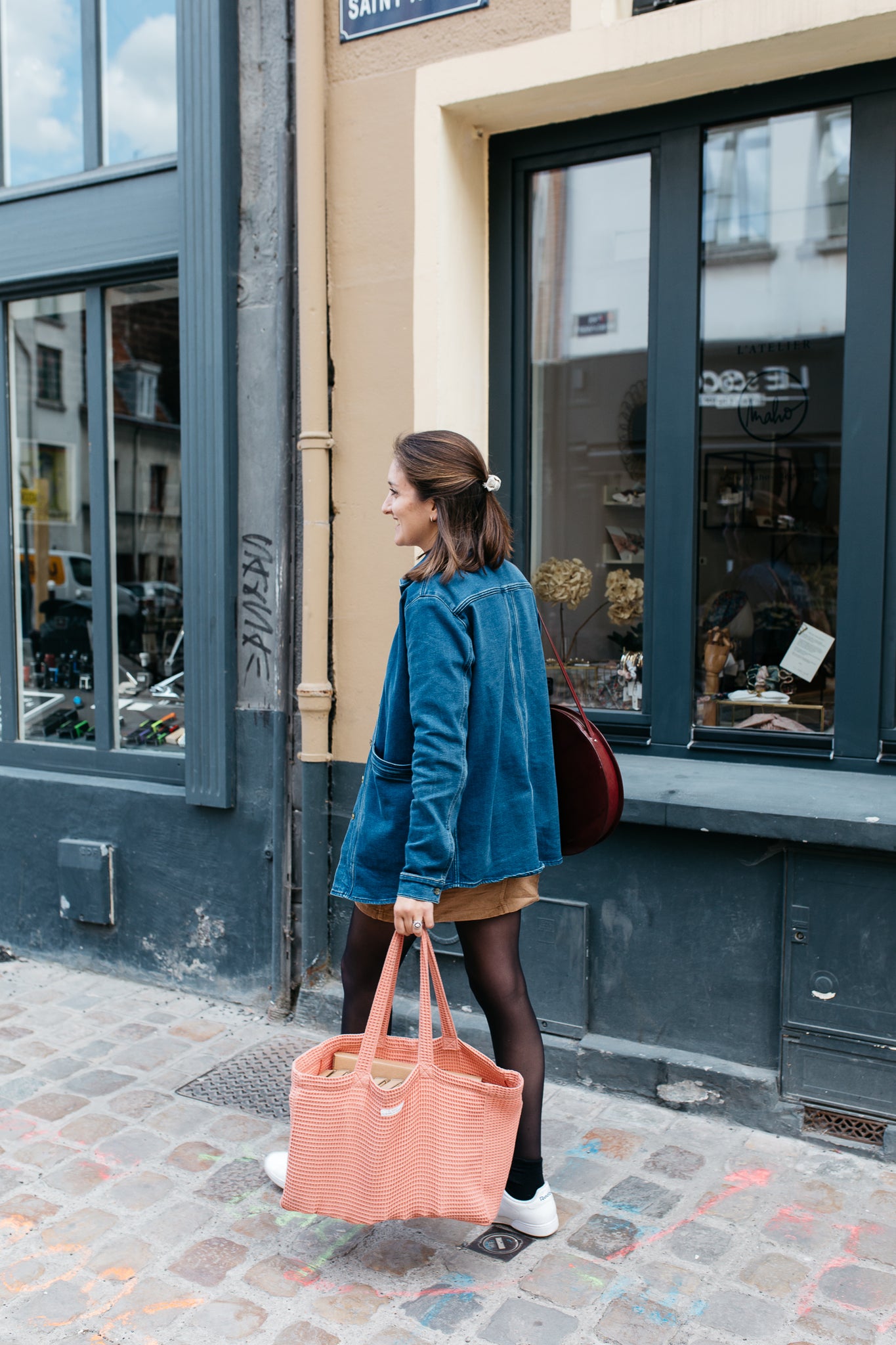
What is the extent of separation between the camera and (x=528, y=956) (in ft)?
12.7

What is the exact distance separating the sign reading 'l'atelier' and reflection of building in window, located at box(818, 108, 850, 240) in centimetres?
120

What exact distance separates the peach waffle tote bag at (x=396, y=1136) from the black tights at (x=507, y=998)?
19 centimetres

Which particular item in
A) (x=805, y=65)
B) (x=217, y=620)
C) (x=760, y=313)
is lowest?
(x=217, y=620)

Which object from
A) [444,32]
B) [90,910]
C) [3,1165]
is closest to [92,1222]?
[3,1165]

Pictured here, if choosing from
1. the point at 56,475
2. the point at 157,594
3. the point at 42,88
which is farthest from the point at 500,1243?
the point at 42,88

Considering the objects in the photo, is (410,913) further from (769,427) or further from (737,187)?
(737,187)

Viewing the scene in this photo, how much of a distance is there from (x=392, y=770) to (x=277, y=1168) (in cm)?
125

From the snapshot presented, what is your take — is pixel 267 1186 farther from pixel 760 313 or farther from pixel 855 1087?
pixel 760 313

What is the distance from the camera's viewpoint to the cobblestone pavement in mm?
2516

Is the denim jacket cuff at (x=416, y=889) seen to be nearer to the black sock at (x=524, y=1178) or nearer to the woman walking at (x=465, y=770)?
the woman walking at (x=465, y=770)

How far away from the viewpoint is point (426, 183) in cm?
389

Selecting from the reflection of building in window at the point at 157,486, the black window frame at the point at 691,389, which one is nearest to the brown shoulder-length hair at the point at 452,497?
the black window frame at the point at 691,389

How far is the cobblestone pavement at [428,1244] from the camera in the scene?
2.52 meters

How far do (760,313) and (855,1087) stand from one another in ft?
8.49
